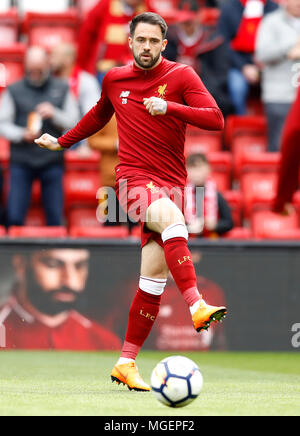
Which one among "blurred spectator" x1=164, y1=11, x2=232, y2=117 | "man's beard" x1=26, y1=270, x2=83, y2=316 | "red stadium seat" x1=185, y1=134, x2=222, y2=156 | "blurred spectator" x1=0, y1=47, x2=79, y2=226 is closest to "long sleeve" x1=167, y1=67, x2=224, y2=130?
"man's beard" x1=26, y1=270, x2=83, y2=316

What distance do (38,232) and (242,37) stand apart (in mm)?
3846

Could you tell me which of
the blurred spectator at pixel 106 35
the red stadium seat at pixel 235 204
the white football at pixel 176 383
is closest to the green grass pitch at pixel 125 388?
the white football at pixel 176 383

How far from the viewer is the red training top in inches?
214

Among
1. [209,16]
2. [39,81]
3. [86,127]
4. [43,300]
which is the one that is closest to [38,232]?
[43,300]

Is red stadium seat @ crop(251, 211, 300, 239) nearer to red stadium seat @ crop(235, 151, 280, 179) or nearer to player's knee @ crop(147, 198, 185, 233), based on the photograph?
red stadium seat @ crop(235, 151, 280, 179)

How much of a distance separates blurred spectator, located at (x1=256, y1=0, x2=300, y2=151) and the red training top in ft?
16.9

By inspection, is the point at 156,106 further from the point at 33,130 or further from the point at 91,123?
the point at 33,130

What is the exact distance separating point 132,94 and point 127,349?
1.51 m

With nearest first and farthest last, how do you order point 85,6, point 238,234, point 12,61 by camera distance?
point 238,234 → point 12,61 → point 85,6

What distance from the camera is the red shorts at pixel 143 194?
5.32 meters

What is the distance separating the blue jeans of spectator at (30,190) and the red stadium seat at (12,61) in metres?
2.71

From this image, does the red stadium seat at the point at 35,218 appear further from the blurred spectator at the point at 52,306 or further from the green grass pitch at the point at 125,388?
the green grass pitch at the point at 125,388

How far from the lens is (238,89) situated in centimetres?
1134
